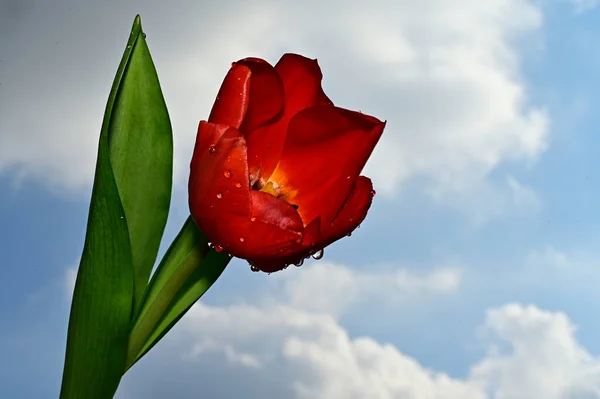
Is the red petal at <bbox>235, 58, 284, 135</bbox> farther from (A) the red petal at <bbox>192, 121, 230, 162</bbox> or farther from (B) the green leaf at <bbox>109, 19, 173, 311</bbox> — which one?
(B) the green leaf at <bbox>109, 19, 173, 311</bbox>

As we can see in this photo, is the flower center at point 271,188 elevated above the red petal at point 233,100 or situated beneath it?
situated beneath

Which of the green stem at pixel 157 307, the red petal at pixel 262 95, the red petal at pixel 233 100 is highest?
the red petal at pixel 262 95

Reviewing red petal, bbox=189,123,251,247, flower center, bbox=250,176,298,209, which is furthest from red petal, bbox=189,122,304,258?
flower center, bbox=250,176,298,209

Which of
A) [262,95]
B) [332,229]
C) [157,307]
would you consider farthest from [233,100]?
[157,307]

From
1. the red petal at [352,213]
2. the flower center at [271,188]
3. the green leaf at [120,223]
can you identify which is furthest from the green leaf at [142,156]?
the red petal at [352,213]

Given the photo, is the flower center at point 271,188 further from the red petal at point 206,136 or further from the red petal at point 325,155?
the red petal at point 206,136

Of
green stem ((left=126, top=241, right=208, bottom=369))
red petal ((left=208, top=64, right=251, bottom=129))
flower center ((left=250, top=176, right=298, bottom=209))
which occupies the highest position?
red petal ((left=208, top=64, right=251, bottom=129))

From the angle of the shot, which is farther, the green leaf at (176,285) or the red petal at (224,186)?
the green leaf at (176,285)
